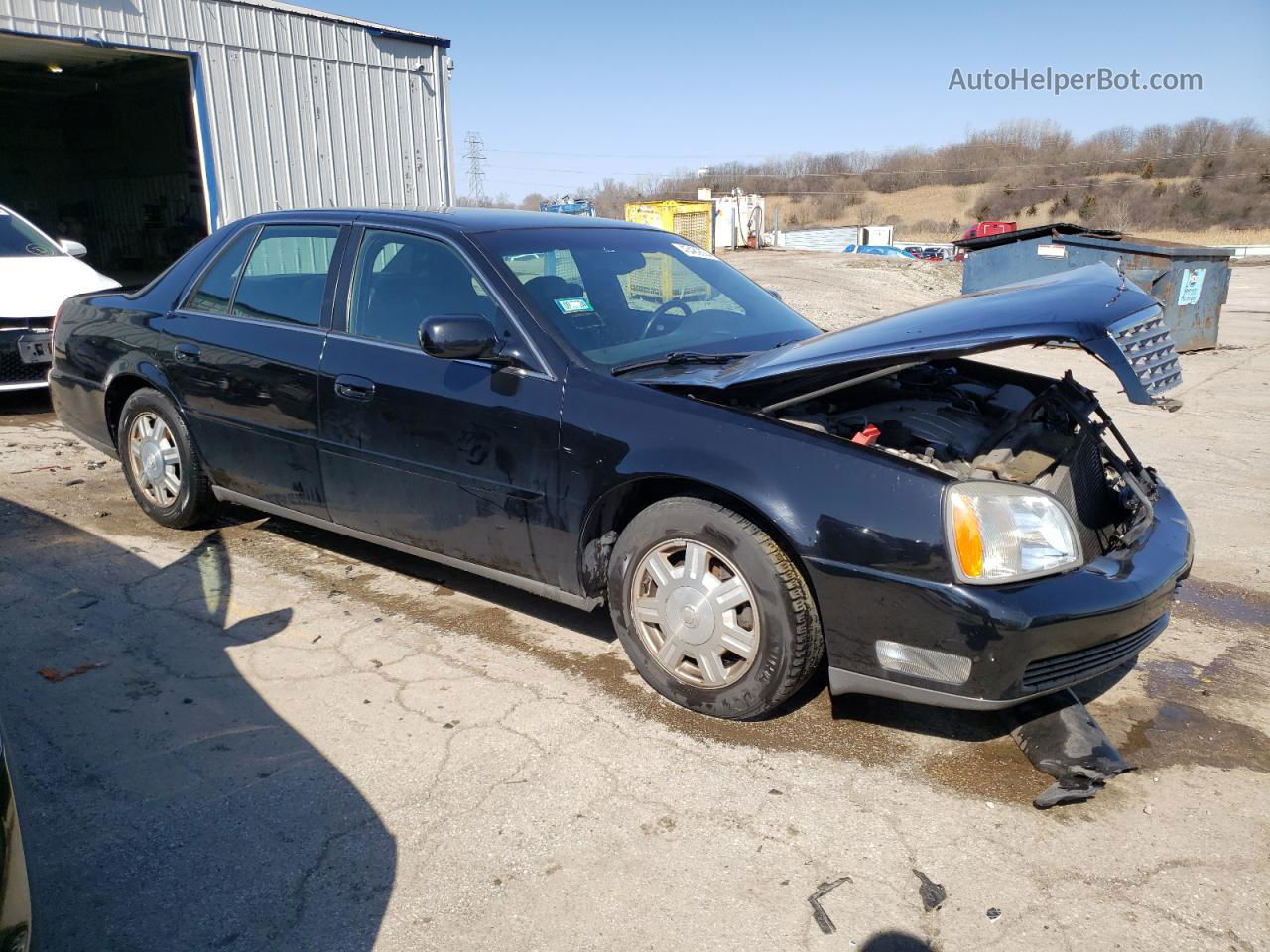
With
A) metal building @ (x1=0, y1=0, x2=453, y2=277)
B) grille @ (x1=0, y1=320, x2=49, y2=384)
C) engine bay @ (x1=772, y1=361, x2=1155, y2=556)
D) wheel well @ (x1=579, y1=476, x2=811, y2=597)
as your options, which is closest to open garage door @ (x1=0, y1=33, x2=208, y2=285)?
metal building @ (x1=0, y1=0, x2=453, y2=277)

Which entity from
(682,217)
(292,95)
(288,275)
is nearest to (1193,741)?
(288,275)

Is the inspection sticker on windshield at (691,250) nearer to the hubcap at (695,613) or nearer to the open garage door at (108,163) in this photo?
the hubcap at (695,613)

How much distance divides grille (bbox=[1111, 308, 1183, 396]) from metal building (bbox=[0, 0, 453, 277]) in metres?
11.4

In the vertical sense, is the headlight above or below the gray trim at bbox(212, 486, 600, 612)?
above

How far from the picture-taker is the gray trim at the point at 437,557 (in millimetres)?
3553

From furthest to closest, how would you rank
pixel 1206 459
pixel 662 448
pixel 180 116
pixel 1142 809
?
pixel 180 116
pixel 1206 459
pixel 662 448
pixel 1142 809

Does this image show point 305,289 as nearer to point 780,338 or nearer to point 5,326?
Answer: point 780,338

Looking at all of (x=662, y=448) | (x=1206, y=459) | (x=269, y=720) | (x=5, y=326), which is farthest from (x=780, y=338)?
(x=5, y=326)

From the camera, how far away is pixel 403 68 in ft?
44.7

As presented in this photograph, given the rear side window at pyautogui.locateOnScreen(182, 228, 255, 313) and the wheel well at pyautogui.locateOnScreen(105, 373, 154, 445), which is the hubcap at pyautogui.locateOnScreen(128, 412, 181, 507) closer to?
the wheel well at pyautogui.locateOnScreen(105, 373, 154, 445)

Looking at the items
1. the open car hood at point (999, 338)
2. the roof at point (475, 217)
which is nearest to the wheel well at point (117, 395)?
the roof at point (475, 217)

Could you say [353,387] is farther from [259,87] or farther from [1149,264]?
[1149,264]

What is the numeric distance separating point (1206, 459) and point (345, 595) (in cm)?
600

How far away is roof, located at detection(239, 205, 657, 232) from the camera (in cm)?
399
